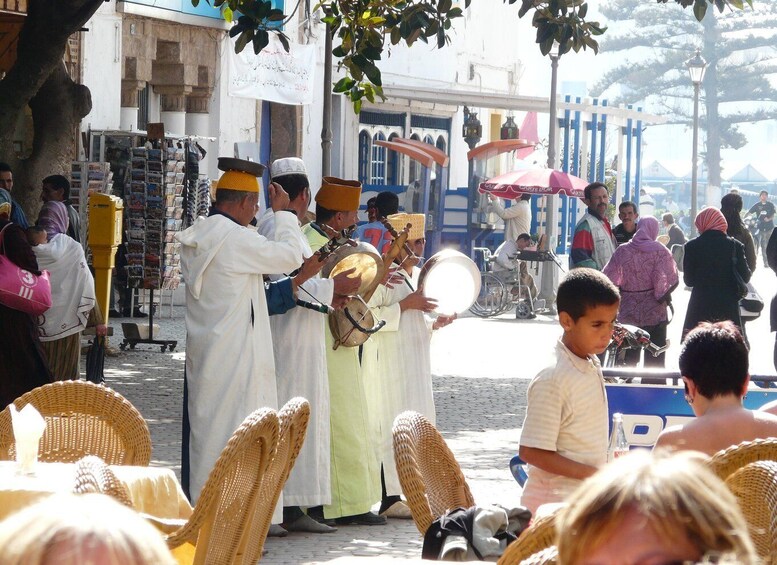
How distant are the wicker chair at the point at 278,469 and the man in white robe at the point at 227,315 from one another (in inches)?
88.6

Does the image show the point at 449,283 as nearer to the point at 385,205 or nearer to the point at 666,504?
the point at 385,205

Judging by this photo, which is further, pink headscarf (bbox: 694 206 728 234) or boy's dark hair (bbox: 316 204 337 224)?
pink headscarf (bbox: 694 206 728 234)

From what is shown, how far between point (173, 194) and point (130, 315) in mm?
4022

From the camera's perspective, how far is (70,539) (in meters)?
1.81

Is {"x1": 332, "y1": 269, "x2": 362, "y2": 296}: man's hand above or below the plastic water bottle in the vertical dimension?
above

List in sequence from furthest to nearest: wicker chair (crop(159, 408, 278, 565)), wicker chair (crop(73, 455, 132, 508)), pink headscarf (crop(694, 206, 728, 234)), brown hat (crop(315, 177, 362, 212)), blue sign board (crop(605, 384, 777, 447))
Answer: pink headscarf (crop(694, 206, 728, 234)), brown hat (crop(315, 177, 362, 212)), blue sign board (crop(605, 384, 777, 447)), wicker chair (crop(159, 408, 278, 565)), wicker chair (crop(73, 455, 132, 508))

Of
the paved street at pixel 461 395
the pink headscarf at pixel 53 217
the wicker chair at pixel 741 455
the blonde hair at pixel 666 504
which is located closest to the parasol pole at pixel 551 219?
the paved street at pixel 461 395

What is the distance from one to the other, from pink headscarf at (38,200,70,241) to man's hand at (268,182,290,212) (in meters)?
5.27

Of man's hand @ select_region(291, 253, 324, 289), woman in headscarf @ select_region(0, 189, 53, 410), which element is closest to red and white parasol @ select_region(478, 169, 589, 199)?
woman in headscarf @ select_region(0, 189, 53, 410)

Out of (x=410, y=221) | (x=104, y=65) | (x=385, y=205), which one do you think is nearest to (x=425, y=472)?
(x=410, y=221)

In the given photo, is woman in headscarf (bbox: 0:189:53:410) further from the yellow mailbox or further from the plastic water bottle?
the plastic water bottle

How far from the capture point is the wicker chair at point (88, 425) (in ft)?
20.7

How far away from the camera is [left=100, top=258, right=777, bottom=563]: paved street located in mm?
8188

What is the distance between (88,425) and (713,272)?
774 centimetres
